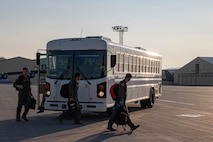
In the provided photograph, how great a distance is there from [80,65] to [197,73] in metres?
103

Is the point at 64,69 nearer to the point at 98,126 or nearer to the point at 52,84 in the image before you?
the point at 52,84

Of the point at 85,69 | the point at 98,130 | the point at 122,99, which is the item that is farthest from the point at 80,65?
the point at 122,99

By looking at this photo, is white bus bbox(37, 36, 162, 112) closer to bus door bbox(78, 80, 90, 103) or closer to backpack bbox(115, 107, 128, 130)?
bus door bbox(78, 80, 90, 103)

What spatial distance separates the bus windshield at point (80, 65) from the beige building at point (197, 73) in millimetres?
96632

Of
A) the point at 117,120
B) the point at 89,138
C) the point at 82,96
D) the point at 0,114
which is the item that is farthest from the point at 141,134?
the point at 0,114

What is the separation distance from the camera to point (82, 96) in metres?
17.6

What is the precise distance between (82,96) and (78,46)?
2.02 metres

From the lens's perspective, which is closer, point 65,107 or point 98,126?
point 98,126

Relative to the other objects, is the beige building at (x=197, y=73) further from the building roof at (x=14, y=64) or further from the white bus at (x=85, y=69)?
the white bus at (x=85, y=69)

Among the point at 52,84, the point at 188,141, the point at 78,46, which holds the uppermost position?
the point at 78,46

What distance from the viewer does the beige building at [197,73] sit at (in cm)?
11294

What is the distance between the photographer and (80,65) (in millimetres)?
17922

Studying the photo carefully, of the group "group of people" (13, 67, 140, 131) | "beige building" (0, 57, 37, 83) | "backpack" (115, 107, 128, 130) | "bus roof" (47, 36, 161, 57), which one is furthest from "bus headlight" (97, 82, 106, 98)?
"beige building" (0, 57, 37, 83)

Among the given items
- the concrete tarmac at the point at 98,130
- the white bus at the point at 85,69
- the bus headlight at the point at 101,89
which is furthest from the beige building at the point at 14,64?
the bus headlight at the point at 101,89
